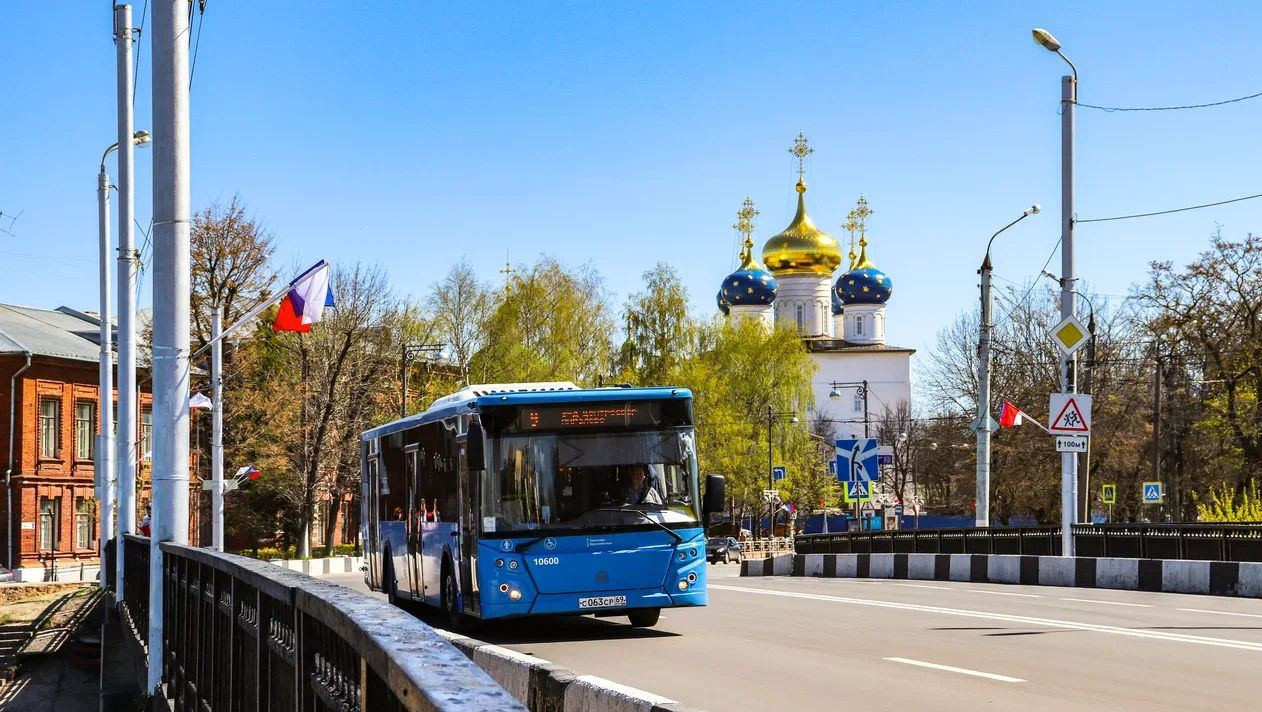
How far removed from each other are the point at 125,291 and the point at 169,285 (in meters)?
12.1

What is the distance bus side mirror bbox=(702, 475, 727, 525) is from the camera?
16547 millimetres

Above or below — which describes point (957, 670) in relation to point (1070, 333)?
below

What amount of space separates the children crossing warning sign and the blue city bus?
9.53m

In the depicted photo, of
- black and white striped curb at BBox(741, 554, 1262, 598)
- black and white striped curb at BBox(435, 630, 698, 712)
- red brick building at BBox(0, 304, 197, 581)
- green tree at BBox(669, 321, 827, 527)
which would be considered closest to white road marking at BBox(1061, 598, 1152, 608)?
black and white striped curb at BBox(741, 554, 1262, 598)

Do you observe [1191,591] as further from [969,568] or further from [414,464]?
[414,464]

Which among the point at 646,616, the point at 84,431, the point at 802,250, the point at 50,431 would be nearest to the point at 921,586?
the point at 646,616

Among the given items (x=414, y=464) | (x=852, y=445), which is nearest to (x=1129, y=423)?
(x=852, y=445)

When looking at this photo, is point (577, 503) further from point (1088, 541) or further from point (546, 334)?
point (546, 334)

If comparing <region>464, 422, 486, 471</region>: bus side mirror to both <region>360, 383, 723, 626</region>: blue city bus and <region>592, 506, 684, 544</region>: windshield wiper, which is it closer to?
<region>360, 383, 723, 626</region>: blue city bus

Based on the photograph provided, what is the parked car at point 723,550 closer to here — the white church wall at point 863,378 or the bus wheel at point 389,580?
the bus wheel at point 389,580

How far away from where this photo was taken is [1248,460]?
2042 inches

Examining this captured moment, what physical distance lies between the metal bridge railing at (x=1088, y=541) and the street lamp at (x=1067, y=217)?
209 cm

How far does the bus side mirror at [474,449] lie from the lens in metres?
16.3

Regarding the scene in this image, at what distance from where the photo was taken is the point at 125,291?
77.9 ft
